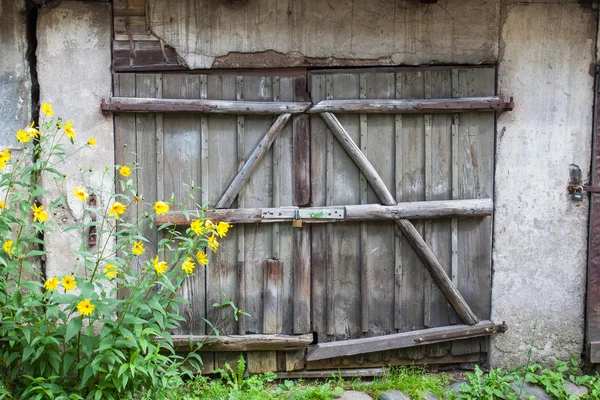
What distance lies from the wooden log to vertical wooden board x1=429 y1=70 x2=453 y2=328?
120 centimetres

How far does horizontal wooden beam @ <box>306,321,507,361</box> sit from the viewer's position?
16.1 ft

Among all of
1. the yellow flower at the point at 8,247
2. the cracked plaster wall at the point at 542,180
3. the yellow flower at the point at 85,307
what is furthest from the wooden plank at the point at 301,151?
the yellow flower at the point at 8,247

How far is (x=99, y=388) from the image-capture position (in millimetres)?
3699

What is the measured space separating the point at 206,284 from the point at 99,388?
4.20ft

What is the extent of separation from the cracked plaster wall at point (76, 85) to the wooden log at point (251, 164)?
2.81ft

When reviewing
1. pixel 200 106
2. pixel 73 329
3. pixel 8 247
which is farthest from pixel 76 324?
pixel 200 106

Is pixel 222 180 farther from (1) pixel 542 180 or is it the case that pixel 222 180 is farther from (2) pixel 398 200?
(1) pixel 542 180

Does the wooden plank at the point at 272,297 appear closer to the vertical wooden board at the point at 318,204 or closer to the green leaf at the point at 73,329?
the vertical wooden board at the point at 318,204

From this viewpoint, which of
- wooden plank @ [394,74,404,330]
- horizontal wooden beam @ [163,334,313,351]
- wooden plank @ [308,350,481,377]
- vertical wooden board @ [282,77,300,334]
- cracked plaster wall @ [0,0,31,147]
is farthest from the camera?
wooden plank @ [308,350,481,377]

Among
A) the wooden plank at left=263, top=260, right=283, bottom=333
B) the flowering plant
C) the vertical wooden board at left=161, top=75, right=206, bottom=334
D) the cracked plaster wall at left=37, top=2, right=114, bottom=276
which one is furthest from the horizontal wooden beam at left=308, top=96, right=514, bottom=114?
the cracked plaster wall at left=37, top=2, right=114, bottom=276

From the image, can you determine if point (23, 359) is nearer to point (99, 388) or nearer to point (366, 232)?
point (99, 388)

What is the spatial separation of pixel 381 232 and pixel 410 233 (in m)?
0.23

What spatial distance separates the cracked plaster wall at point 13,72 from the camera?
448 centimetres

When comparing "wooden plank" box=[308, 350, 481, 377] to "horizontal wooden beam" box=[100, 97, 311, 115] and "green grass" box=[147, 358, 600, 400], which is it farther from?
"horizontal wooden beam" box=[100, 97, 311, 115]
